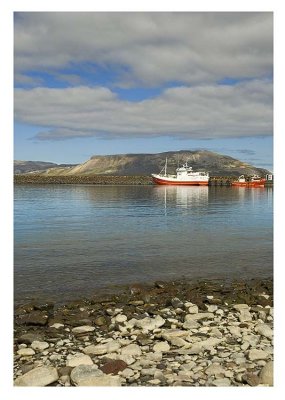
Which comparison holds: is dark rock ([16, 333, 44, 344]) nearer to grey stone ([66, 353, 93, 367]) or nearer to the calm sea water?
grey stone ([66, 353, 93, 367])

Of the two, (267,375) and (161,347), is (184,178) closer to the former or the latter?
(161,347)

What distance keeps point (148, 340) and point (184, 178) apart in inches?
2480

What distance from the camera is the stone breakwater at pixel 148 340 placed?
3.64 metres

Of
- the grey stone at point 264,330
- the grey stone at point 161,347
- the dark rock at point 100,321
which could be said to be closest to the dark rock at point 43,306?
the dark rock at point 100,321

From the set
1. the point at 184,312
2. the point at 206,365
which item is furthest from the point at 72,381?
the point at 184,312

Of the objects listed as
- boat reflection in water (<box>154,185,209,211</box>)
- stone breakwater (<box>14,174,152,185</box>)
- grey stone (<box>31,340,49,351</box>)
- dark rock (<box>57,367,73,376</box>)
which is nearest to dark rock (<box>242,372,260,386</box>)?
dark rock (<box>57,367,73,376</box>)

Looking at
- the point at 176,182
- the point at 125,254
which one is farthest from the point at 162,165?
the point at 125,254

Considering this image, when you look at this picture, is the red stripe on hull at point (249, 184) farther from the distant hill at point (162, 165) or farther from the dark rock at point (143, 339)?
the dark rock at point (143, 339)

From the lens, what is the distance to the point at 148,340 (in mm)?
4520

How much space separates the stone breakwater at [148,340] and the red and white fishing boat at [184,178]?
60.7m
